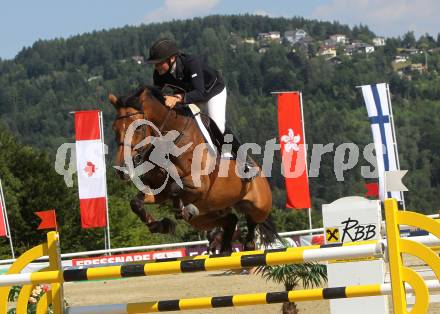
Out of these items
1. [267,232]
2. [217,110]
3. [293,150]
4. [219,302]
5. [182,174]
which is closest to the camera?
[219,302]

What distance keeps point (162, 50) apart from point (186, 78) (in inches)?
14.4

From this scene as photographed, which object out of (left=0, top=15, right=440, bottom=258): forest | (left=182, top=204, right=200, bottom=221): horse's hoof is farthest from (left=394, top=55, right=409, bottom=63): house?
(left=182, top=204, right=200, bottom=221): horse's hoof

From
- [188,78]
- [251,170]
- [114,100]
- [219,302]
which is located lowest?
[219,302]

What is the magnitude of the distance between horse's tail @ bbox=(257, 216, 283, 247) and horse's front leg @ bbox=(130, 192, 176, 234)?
156cm

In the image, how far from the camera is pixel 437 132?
116688 mm

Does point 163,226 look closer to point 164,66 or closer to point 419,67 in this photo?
point 164,66

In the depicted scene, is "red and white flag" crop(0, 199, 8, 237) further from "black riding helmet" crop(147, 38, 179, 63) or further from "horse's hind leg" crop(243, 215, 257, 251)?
"black riding helmet" crop(147, 38, 179, 63)

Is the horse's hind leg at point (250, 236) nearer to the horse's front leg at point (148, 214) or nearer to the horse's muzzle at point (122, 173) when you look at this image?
the horse's front leg at point (148, 214)

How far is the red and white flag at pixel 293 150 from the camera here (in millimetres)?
17109

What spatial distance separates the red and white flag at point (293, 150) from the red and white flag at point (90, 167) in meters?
3.70

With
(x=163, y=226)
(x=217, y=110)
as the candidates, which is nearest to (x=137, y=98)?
→ (x=163, y=226)

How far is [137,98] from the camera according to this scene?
20.4ft

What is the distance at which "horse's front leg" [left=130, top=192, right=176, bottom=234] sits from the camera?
634 centimetres

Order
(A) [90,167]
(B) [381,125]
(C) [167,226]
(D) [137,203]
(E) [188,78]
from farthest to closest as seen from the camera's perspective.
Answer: (A) [90,167] < (B) [381,125] < (E) [188,78] < (C) [167,226] < (D) [137,203]
